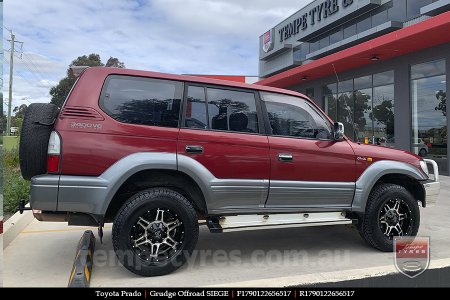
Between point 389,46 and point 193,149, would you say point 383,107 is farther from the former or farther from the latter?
point 193,149

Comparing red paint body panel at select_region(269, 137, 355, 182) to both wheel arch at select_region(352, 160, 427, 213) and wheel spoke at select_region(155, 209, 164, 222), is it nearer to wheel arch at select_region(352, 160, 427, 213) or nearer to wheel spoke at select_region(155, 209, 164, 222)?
wheel arch at select_region(352, 160, 427, 213)

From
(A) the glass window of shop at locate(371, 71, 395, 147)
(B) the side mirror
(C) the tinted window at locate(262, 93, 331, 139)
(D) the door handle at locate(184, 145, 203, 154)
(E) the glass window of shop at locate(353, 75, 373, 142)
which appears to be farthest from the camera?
(E) the glass window of shop at locate(353, 75, 373, 142)

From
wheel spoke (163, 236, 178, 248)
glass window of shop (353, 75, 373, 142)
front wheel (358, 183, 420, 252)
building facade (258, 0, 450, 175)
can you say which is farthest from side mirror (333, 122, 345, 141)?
glass window of shop (353, 75, 373, 142)

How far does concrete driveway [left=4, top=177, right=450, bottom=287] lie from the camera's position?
3.88 m

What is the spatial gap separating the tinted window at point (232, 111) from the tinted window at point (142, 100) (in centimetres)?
39

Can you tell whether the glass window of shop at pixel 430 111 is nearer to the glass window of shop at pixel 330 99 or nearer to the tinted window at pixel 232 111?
the glass window of shop at pixel 330 99

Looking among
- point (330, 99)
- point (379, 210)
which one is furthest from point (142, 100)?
point (330, 99)

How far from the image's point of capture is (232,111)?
4.39 m

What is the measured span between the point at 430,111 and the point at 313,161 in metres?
9.85

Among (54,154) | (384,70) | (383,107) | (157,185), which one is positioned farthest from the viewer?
(383,107)

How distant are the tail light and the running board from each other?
1.63 m

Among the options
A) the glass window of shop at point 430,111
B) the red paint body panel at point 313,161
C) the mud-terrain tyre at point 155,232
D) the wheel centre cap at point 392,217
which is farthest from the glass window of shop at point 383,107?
the mud-terrain tyre at point 155,232

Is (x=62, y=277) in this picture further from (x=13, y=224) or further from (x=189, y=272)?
(x=13, y=224)

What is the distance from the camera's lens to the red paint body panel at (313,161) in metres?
4.36
